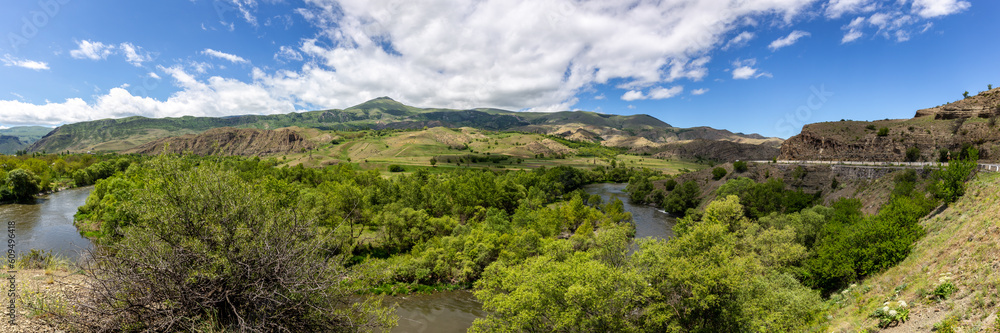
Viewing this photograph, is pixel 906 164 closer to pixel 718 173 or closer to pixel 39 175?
pixel 718 173

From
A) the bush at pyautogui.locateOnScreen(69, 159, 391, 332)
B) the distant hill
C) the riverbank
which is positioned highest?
the distant hill

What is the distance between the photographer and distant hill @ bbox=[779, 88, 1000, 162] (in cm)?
5197

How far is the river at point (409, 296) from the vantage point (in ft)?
97.8

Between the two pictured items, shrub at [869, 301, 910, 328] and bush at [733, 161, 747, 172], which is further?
bush at [733, 161, 747, 172]

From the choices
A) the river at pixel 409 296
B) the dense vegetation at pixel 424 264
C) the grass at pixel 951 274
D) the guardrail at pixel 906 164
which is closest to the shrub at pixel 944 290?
the grass at pixel 951 274

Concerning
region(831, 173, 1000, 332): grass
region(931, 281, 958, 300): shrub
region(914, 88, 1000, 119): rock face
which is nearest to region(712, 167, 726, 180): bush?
region(914, 88, 1000, 119): rock face

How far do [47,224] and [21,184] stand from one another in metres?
30.1

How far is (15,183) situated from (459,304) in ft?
324

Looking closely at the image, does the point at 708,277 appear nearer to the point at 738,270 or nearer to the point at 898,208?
the point at 738,270

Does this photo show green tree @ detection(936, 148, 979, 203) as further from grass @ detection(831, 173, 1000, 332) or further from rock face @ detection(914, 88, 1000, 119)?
rock face @ detection(914, 88, 1000, 119)

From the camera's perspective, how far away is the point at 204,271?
31.0 feet

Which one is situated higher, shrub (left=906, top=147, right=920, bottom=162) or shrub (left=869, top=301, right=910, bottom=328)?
shrub (left=906, top=147, right=920, bottom=162)

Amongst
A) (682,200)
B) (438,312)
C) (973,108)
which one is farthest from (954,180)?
(973,108)

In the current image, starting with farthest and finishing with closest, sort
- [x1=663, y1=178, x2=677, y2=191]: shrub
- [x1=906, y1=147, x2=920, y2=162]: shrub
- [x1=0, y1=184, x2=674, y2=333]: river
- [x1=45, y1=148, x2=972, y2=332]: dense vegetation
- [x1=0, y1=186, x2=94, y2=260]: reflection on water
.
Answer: [x1=663, y1=178, x2=677, y2=191]: shrub, [x1=906, y1=147, x2=920, y2=162]: shrub, [x1=0, y1=186, x2=94, y2=260]: reflection on water, [x1=0, y1=184, x2=674, y2=333]: river, [x1=45, y1=148, x2=972, y2=332]: dense vegetation
